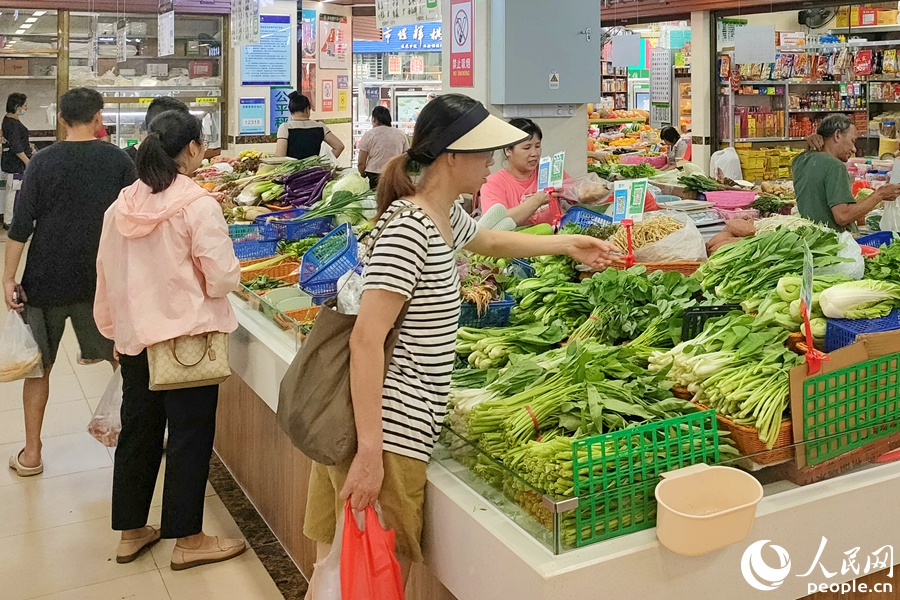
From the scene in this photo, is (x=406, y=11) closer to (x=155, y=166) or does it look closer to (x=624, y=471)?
(x=155, y=166)

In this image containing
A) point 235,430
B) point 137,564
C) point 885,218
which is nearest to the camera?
point 137,564

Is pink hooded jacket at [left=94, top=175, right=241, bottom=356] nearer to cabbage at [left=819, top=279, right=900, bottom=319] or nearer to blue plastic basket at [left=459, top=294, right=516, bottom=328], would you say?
blue plastic basket at [left=459, top=294, right=516, bottom=328]

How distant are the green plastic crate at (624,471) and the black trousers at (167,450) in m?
1.97

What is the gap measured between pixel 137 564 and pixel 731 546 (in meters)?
2.58

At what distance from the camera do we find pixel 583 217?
4.41m

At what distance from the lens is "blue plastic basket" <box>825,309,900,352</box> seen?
8.12 ft

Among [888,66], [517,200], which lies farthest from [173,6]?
[888,66]

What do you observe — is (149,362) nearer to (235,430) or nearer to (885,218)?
(235,430)

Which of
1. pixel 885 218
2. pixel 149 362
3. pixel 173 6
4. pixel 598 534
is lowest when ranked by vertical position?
pixel 598 534

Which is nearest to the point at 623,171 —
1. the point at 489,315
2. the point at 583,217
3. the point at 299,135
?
the point at 299,135

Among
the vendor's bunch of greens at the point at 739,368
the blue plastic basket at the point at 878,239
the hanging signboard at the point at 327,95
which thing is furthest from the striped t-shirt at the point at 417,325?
the hanging signboard at the point at 327,95

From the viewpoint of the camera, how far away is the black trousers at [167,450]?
139 inches

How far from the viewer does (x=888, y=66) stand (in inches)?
485

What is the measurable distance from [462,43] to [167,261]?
3.75 metres
